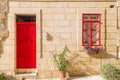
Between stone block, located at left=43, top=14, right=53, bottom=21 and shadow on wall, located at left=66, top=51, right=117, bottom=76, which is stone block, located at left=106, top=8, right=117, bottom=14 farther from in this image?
stone block, located at left=43, top=14, right=53, bottom=21

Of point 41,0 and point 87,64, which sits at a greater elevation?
point 41,0

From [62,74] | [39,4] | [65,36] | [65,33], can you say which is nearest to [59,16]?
[65,33]

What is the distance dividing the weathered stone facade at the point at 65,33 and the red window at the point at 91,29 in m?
0.18

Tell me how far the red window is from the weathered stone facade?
0.60ft

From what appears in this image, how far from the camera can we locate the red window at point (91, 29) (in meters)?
9.54

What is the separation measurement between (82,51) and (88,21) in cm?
137

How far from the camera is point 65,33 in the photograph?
9.52 metres

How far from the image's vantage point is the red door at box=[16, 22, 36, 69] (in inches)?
382

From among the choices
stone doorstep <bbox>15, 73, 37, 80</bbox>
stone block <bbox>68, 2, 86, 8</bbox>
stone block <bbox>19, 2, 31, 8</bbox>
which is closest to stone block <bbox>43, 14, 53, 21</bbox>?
stone block <bbox>19, 2, 31, 8</bbox>

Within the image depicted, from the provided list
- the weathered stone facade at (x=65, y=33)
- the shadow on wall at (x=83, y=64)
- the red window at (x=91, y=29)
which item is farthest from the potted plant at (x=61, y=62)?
the red window at (x=91, y=29)

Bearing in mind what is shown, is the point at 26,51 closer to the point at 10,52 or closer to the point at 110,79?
the point at 10,52

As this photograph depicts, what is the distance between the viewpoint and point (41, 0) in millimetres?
9430

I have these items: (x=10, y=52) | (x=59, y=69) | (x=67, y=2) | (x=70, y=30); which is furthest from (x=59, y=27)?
(x=10, y=52)

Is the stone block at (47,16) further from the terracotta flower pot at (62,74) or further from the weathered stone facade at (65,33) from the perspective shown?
the terracotta flower pot at (62,74)
